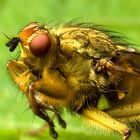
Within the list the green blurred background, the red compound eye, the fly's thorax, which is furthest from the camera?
the green blurred background

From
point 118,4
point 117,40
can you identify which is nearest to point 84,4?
point 118,4

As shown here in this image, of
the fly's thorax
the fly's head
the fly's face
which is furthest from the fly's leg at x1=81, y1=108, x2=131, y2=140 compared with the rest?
the fly's head

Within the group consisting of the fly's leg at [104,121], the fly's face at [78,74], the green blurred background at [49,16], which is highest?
the fly's face at [78,74]

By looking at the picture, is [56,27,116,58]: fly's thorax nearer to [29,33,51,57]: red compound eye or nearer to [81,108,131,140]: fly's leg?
[29,33,51,57]: red compound eye

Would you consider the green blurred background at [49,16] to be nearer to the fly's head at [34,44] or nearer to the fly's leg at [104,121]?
the fly's leg at [104,121]

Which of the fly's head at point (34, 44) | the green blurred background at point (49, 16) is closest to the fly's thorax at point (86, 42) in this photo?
the fly's head at point (34, 44)

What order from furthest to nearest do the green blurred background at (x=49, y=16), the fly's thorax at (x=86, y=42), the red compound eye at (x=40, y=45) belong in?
1. the green blurred background at (x=49, y=16)
2. the fly's thorax at (x=86, y=42)
3. the red compound eye at (x=40, y=45)

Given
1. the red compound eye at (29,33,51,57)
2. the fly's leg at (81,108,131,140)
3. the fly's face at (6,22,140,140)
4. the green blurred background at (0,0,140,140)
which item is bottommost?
the green blurred background at (0,0,140,140)

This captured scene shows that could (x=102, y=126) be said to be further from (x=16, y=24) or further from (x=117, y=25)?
(x=16, y=24)
